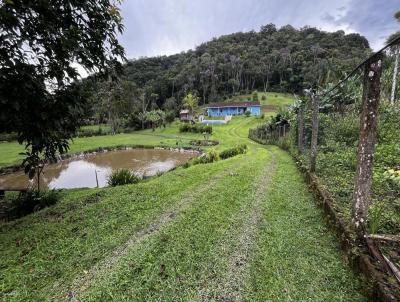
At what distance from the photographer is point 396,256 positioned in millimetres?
2941

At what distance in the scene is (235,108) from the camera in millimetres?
54500

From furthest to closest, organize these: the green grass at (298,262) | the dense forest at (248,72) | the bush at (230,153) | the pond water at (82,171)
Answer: the dense forest at (248,72) → the bush at (230,153) → the pond water at (82,171) → the green grass at (298,262)

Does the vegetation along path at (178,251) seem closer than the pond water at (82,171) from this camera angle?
Yes

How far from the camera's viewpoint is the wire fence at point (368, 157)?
3.16m

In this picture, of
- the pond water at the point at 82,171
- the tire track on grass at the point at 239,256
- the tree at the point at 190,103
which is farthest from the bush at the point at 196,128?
the tire track on grass at the point at 239,256

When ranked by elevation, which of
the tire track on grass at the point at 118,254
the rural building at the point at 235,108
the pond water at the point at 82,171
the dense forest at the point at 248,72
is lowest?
the pond water at the point at 82,171

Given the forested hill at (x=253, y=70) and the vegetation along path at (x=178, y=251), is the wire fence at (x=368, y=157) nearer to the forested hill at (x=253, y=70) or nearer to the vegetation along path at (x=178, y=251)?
the vegetation along path at (x=178, y=251)

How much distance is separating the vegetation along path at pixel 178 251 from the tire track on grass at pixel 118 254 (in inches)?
0.6

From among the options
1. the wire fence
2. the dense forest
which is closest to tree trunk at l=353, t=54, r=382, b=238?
the wire fence

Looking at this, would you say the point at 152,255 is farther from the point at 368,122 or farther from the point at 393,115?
the point at 393,115

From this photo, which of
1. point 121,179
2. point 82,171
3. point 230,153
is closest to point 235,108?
point 230,153

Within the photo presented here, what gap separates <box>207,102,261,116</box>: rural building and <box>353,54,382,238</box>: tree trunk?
48800mm

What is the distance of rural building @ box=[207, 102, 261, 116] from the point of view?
169ft

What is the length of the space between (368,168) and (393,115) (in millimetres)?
3313
